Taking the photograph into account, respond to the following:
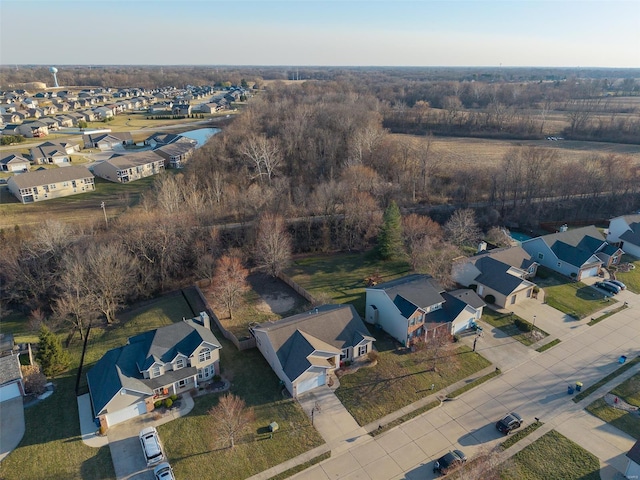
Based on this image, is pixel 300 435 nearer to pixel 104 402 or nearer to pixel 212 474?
pixel 212 474

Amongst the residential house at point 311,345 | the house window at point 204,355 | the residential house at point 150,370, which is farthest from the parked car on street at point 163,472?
the residential house at point 311,345

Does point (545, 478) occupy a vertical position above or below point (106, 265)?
below

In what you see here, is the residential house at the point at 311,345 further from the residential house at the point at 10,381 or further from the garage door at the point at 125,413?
the residential house at the point at 10,381

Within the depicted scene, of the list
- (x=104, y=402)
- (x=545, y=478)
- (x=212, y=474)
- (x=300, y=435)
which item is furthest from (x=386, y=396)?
(x=104, y=402)

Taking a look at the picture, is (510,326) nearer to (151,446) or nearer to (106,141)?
(151,446)

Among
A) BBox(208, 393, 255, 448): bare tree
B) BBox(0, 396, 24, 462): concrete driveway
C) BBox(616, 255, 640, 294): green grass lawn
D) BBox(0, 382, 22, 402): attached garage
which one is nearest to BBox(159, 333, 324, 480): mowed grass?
BBox(208, 393, 255, 448): bare tree

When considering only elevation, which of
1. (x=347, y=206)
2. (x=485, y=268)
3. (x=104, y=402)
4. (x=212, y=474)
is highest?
(x=347, y=206)
